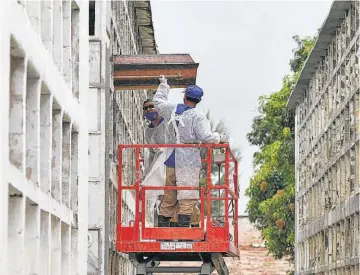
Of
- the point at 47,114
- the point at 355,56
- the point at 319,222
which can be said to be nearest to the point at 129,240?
the point at 47,114

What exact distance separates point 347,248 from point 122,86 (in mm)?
6681

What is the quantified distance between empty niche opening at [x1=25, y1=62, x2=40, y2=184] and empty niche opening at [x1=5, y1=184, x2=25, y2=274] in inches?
38.3

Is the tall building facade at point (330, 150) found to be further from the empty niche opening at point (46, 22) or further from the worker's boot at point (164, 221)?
the empty niche opening at point (46, 22)

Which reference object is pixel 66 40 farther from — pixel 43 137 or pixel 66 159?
pixel 43 137

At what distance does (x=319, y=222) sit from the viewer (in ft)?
104

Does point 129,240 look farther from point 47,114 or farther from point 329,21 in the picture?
point 329,21

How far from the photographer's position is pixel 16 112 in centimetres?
1064

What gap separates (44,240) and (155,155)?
3.97m

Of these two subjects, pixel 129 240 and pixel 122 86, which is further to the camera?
pixel 122 86

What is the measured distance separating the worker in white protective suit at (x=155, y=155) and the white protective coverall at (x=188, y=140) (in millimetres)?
176

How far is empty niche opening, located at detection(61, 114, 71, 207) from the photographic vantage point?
48.6 ft

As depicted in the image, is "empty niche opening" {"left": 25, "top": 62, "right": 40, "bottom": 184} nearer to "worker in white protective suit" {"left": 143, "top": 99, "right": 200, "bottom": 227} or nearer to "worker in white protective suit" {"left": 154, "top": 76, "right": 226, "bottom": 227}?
"worker in white protective suit" {"left": 154, "top": 76, "right": 226, "bottom": 227}

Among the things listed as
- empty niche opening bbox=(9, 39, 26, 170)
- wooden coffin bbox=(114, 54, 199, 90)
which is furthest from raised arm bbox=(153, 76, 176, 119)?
empty niche opening bbox=(9, 39, 26, 170)

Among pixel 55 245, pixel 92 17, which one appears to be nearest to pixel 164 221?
pixel 55 245
